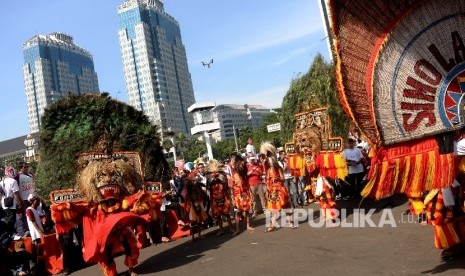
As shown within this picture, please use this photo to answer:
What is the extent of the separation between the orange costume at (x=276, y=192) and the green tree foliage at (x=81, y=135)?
7.25ft

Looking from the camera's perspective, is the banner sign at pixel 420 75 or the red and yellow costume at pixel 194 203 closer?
the banner sign at pixel 420 75

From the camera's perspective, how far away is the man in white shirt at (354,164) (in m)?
10.7

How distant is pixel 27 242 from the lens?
9.02m

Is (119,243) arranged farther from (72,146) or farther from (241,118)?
(241,118)

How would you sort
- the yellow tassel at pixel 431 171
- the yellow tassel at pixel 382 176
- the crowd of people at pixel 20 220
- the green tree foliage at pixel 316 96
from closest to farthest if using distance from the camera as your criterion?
1. the yellow tassel at pixel 431 171
2. the yellow tassel at pixel 382 176
3. the crowd of people at pixel 20 220
4. the green tree foliage at pixel 316 96

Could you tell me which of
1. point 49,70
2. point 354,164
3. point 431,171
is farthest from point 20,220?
point 49,70

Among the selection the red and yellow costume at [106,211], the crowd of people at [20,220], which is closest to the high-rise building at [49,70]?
the crowd of people at [20,220]

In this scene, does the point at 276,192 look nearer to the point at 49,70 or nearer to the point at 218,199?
the point at 218,199

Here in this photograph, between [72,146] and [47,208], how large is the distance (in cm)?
221

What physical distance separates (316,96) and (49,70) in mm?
134209

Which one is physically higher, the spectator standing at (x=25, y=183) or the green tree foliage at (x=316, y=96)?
the green tree foliage at (x=316, y=96)

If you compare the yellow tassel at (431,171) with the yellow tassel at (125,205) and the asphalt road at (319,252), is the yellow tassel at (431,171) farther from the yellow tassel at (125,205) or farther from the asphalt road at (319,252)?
the yellow tassel at (125,205)

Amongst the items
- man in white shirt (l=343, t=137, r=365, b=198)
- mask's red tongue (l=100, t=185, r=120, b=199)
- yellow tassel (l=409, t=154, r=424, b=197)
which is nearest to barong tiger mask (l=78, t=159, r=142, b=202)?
mask's red tongue (l=100, t=185, r=120, b=199)

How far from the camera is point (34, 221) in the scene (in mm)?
9039
